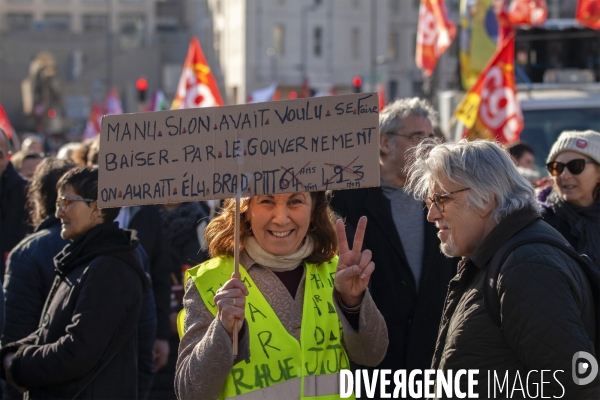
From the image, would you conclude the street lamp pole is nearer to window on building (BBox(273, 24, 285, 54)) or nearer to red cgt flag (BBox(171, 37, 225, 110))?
window on building (BBox(273, 24, 285, 54))

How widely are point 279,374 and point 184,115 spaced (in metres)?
0.95

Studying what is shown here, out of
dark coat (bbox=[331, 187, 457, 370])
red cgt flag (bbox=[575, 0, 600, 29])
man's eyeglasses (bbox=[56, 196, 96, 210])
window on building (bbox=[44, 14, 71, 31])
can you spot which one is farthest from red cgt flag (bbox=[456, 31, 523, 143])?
window on building (bbox=[44, 14, 71, 31])

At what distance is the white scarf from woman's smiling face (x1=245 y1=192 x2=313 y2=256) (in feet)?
0.05

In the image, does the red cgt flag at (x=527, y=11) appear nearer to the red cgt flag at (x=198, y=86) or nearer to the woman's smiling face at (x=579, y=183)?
the red cgt flag at (x=198, y=86)

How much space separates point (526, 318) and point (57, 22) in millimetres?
74069

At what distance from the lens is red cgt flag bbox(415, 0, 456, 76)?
14.7 meters

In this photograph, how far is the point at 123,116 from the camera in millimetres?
3256

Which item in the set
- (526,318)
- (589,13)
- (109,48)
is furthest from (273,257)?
(109,48)

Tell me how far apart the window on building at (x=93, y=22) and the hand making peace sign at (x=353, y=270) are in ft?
238

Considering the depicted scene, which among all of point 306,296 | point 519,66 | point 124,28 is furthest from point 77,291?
point 124,28

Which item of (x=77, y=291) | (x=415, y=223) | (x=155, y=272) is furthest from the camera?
(x=155, y=272)

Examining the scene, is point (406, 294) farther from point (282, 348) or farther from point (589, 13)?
point (589, 13)

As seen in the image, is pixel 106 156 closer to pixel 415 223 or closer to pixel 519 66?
pixel 415 223

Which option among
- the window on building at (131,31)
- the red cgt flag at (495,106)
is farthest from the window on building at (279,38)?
the red cgt flag at (495,106)
